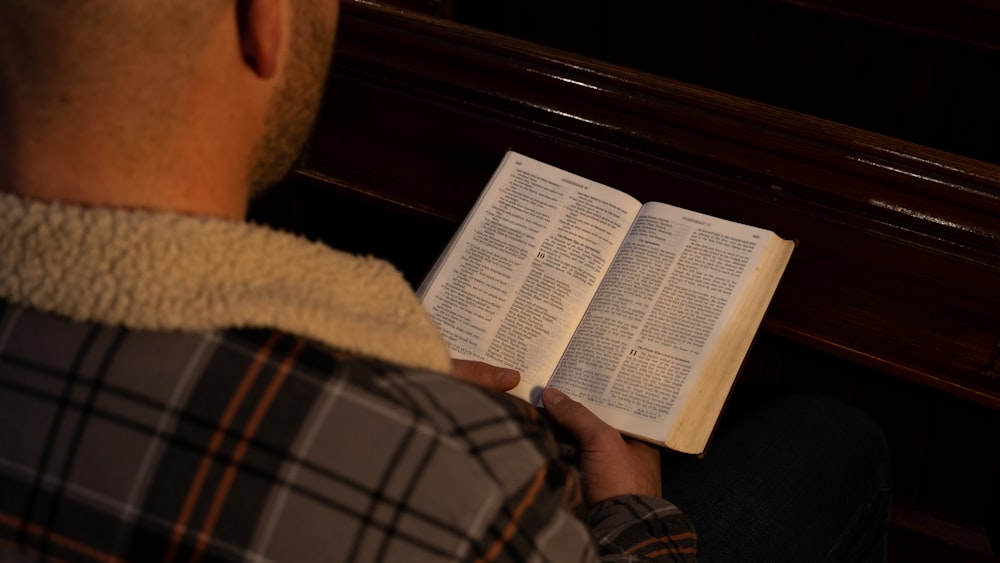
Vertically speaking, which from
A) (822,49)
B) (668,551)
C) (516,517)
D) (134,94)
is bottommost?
(668,551)

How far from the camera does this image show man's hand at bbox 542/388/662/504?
105 centimetres

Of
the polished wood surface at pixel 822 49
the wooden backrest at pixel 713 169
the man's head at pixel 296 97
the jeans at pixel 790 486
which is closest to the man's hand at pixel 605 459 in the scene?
the jeans at pixel 790 486

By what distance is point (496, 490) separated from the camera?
0.65 m

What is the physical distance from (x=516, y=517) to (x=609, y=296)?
1.79 ft

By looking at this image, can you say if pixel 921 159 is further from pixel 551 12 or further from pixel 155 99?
pixel 551 12

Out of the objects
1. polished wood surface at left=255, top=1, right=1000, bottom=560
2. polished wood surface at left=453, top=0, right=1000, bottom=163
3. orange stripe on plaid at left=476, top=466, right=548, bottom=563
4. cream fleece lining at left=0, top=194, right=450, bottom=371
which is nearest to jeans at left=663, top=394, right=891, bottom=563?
polished wood surface at left=255, top=1, right=1000, bottom=560

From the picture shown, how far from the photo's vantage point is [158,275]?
2.10ft

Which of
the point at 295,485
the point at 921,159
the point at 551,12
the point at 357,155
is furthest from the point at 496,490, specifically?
the point at 551,12

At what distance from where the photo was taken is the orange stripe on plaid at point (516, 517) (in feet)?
2.16

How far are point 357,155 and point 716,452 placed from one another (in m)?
0.64

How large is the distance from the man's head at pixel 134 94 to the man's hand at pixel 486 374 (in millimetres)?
447

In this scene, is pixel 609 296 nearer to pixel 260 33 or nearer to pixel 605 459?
pixel 605 459

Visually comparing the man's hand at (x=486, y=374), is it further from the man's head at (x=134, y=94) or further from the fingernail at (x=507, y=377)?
the man's head at (x=134, y=94)

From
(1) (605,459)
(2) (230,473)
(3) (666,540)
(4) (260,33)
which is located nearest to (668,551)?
(3) (666,540)
